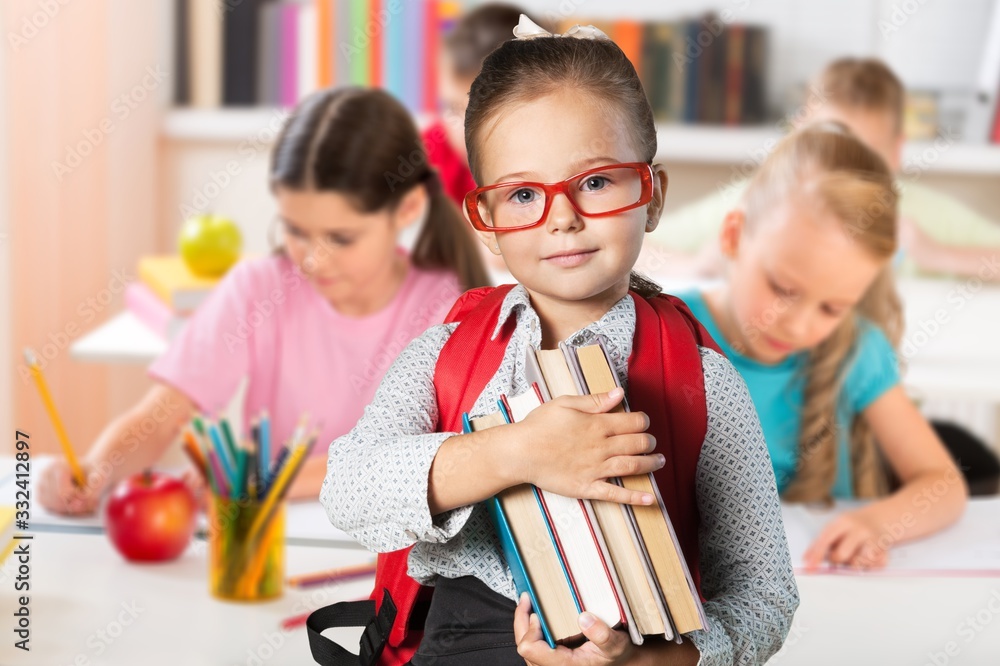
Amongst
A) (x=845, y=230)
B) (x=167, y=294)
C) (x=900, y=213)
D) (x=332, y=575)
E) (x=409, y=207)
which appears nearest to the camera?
(x=332, y=575)

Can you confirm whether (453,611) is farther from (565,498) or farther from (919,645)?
(919,645)

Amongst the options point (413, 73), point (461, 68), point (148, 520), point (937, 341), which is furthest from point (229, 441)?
point (413, 73)

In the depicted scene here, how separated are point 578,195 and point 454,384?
5.4 inches

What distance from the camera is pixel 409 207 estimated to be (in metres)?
1.67

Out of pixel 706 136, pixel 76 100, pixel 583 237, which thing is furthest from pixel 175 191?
pixel 583 237

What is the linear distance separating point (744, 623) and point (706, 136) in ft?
8.32

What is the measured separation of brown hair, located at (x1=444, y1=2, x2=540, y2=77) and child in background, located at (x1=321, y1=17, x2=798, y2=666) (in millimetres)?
1864

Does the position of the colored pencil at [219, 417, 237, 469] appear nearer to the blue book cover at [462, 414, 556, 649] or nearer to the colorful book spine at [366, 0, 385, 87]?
the blue book cover at [462, 414, 556, 649]

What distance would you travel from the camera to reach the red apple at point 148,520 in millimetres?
1255

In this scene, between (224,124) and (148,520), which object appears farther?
(224,124)

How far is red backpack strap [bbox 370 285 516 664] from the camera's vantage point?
2.26 ft

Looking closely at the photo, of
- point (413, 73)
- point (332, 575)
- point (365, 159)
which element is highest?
point (413, 73)

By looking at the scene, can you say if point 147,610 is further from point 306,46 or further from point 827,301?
point 306,46

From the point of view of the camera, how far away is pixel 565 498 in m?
0.62
